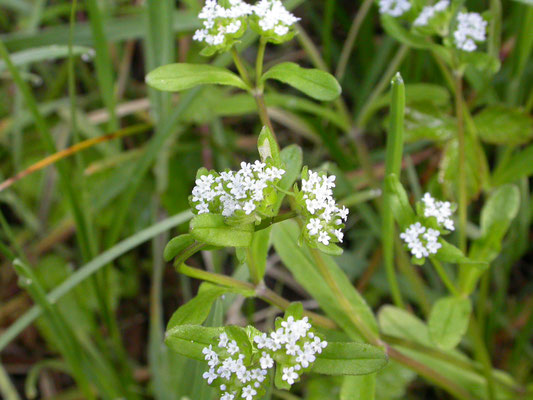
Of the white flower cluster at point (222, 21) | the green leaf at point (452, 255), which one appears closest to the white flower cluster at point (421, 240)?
the green leaf at point (452, 255)

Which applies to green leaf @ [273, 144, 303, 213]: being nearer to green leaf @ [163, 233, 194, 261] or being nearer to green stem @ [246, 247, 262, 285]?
green stem @ [246, 247, 262, 285]

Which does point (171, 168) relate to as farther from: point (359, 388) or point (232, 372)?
point (232, 372)

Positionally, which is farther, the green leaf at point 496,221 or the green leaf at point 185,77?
the green leaf at point 496,221

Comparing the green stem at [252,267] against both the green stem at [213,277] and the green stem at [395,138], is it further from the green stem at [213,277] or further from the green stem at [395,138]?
the green stem at [395,138]

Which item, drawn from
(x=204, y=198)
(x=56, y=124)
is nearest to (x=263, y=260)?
(x=204, y=198)

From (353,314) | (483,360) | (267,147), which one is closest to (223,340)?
(267,147)

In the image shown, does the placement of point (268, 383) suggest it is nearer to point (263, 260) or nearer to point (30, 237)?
point (263, 260)
